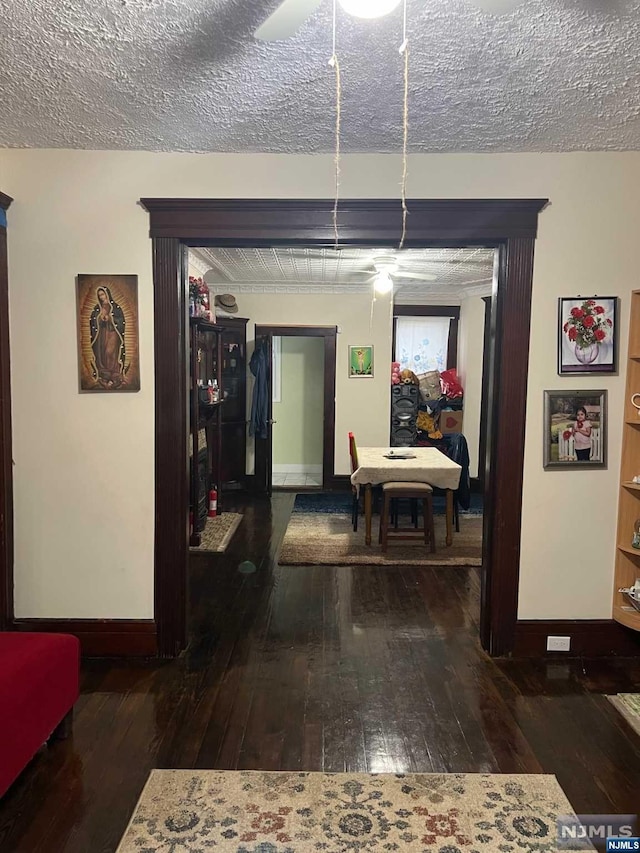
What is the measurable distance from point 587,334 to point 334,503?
13.5 feet

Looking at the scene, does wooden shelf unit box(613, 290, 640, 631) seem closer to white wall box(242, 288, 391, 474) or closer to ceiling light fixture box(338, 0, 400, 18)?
ceiling light fixture box(338, 0, 400, 18)

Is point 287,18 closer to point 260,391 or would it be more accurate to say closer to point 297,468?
point 260,391

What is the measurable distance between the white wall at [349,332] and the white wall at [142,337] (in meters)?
4.23

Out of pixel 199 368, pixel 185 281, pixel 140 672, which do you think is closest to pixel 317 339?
pixel 199 368

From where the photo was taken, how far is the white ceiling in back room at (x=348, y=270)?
5.01 meters

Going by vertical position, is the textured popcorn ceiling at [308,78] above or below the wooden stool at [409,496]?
above

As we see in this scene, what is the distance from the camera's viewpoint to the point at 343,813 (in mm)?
2002

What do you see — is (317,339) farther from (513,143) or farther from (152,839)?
(152,839)

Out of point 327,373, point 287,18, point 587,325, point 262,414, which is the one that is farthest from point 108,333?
point 327,373

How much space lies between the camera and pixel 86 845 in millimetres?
1869

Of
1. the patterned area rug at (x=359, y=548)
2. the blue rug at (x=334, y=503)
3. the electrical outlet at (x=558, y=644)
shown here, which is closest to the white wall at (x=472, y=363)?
the blue rug at (x=334, y=503)

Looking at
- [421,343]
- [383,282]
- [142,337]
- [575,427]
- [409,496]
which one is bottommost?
[409,496]

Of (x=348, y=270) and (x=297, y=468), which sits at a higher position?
(x=348, y=270)

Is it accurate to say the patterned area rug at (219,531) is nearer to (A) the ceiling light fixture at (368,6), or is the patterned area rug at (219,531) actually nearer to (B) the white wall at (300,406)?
(B) the white wall at (300,406)
